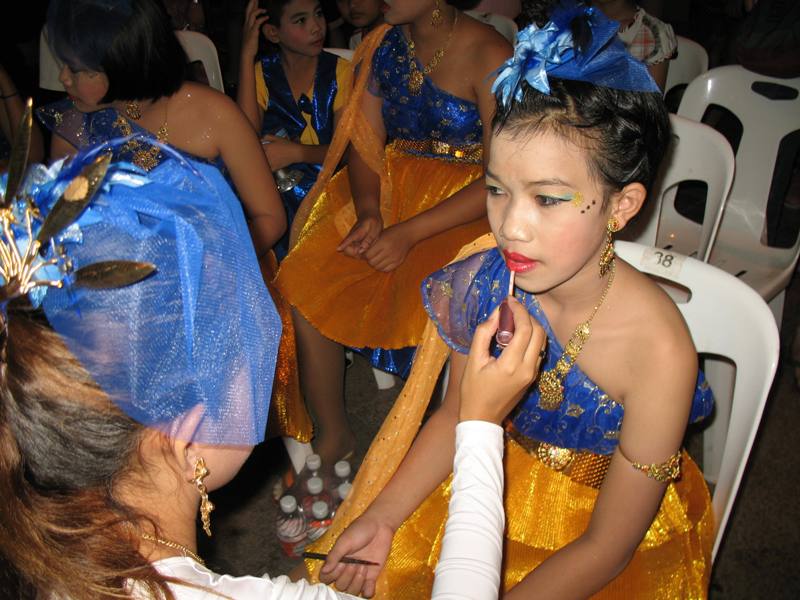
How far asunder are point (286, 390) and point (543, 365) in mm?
916

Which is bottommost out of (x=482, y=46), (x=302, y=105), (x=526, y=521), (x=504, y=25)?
(x=526, y=521)

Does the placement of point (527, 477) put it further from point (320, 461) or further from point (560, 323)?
point (320, 461)

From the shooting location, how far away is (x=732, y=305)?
127cm

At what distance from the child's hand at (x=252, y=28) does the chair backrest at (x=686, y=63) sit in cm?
157

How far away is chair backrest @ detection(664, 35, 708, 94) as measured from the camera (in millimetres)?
2482

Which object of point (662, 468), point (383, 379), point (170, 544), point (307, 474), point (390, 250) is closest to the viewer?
point (170, 544)

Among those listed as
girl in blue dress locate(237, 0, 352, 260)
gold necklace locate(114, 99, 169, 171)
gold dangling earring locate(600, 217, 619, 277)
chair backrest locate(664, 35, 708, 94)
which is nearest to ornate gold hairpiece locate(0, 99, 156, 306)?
gold dangling earring locate(600, 217, 619, 277)

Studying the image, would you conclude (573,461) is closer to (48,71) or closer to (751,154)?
(751,154)

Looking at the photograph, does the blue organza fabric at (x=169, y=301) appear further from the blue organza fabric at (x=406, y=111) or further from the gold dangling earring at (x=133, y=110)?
the gold dangling earring at (x=133, y=110)

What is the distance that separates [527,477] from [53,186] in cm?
104

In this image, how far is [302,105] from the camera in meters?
2.30

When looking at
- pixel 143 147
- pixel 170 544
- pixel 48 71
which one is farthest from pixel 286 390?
pixel 48 71

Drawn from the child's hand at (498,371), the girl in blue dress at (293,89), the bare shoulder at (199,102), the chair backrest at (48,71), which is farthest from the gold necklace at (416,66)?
the chair backrest at (48,71)

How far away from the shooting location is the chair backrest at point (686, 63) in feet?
8.14
